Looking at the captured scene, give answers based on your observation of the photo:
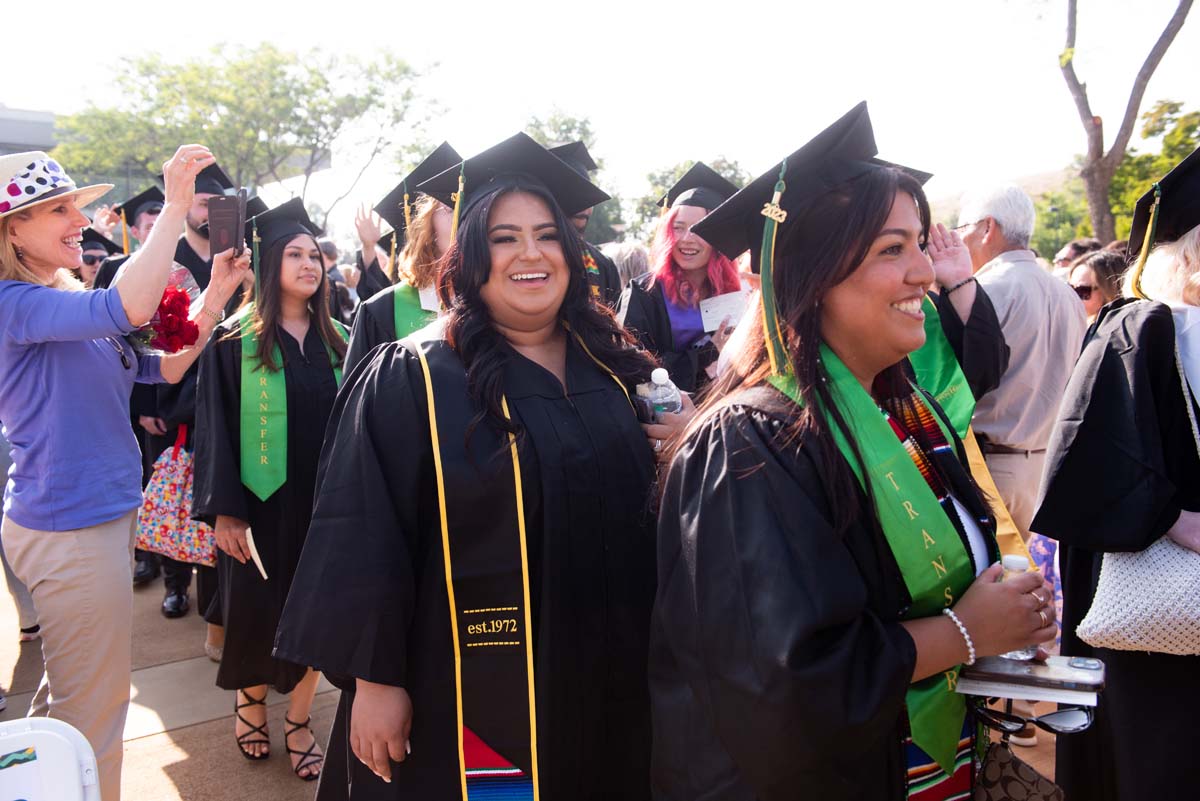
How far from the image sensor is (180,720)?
13.1 feet

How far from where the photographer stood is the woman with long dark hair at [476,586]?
2.03 m

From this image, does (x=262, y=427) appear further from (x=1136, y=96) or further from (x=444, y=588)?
(x=1136, y=96)

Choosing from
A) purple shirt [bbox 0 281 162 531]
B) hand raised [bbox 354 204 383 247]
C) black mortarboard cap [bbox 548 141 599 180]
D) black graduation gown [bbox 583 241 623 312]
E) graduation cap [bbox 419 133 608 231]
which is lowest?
purple shirt [bbox 0 281 162 531]

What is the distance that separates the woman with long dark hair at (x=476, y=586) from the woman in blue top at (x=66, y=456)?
92 centimetres

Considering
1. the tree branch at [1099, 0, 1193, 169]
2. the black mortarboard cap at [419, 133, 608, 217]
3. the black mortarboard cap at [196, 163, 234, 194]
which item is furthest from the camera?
the tree branch at [1099, 0, 1193, 169]

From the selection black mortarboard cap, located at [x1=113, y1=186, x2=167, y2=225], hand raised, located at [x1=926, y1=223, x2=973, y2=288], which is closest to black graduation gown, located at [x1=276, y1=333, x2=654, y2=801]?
hand raised, located at [x1=926, y1=223, x2=973, y2=288]

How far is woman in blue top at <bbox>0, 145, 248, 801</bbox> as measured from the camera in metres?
2.52

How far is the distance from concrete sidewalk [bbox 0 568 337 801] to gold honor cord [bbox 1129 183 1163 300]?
3330 mm

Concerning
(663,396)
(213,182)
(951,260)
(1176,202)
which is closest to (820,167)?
(663,396)

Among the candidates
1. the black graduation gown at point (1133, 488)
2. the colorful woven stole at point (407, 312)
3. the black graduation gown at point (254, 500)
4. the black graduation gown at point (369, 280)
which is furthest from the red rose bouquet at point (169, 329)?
the black graduation gown at point (369, 280)

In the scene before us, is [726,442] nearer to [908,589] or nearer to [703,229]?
[908,589]

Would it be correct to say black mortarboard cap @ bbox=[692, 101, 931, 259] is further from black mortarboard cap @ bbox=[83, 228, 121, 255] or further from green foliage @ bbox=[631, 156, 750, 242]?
green foliage @ bbox=[631, 156, 750, 242]

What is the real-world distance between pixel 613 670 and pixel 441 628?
0.43 m

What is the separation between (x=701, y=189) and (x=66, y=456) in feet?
9.67
